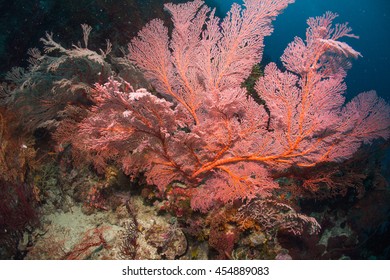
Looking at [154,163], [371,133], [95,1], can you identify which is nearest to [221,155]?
[154,163]

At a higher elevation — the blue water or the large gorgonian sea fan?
the blue water

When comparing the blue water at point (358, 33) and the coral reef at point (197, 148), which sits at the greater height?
the blue water at point (358, 33)

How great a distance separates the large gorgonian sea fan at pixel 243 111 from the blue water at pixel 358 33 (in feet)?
169

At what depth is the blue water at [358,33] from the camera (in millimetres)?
53062

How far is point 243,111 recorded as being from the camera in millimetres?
3225

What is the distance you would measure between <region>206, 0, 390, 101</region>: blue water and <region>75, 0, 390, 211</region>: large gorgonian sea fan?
51514 mm

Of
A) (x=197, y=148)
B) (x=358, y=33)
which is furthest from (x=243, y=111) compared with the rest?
(x=358, y=33)

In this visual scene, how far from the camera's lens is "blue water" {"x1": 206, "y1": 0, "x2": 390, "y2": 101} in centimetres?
5306

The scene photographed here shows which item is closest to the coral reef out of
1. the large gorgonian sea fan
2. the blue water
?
the large gorgonian sea fan

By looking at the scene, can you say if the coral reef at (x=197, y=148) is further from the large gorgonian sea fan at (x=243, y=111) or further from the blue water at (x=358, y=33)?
the blue water at (x=358, y=33)

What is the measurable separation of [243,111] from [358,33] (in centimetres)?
7442

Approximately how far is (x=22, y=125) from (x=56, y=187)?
4.62 feet

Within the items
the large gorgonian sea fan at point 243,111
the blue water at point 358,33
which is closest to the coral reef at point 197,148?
the large gorgonian sea fan at point 243,111

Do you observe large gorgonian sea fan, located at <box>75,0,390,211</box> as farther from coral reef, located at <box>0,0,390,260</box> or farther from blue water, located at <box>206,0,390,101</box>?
blue water, located at <box>206,0,390,101</box>
